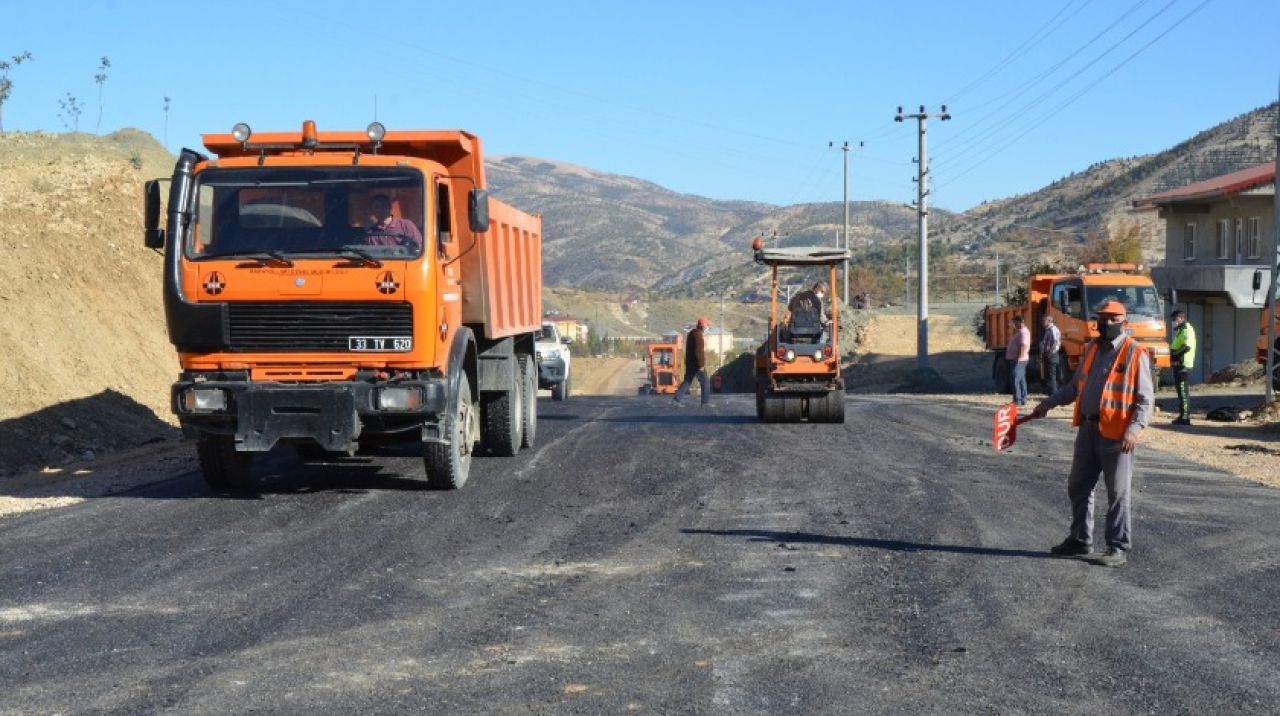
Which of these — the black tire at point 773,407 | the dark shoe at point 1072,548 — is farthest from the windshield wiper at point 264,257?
the black tire at point 773,407

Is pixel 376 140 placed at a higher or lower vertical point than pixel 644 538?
higher

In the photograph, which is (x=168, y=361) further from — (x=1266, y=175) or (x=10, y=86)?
(x=1266, y=175)

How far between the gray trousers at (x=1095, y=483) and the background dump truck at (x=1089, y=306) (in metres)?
20.4

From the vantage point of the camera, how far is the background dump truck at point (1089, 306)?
3075cm

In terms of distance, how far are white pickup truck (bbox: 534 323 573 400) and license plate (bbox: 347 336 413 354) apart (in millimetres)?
19588

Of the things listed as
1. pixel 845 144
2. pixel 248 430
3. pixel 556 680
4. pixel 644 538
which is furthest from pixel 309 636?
pixel 845 144

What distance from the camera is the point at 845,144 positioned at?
214 ft

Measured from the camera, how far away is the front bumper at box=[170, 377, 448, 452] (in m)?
12.6

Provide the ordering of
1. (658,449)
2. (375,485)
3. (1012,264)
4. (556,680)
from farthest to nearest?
1. (1012,264)
2. (658,449)
3. (375,485)
4. (556,680)

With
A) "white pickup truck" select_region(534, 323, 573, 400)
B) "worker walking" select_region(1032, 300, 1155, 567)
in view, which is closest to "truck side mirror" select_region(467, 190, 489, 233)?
"worker walking" select_region(1032, 300, 1155, 567)

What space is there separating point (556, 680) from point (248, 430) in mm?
6534

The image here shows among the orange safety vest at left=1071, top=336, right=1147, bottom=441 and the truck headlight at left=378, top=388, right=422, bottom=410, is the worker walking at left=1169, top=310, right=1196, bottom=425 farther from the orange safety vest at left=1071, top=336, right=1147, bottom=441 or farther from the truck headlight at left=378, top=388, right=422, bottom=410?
the truck headlight at left=378, top=388, right=422, bottom=410

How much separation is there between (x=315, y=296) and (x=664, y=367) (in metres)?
49.9

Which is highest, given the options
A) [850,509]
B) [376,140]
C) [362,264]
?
[376,140]
